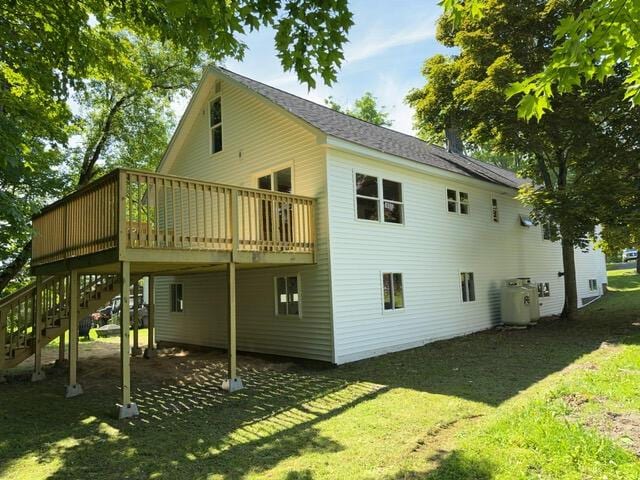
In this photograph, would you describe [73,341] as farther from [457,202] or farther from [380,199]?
[457,202]

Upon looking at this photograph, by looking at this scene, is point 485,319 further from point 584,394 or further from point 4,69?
point 4,69

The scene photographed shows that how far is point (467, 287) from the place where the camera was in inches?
566

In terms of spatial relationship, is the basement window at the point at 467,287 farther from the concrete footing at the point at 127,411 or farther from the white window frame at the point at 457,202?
the concrete footing at the point at 127,411

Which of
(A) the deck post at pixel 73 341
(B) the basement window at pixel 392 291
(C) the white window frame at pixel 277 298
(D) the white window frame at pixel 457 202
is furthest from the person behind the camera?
(D) the white window frame at pixel 457 202

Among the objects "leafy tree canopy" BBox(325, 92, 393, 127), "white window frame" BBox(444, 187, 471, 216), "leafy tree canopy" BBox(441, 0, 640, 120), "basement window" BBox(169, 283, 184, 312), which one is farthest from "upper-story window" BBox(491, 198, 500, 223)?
"leafy tree canopy" BBox(325, 92, 393, 127)

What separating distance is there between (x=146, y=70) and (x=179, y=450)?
1723 cm

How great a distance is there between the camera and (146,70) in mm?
18625

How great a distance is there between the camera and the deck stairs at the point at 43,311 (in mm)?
9469

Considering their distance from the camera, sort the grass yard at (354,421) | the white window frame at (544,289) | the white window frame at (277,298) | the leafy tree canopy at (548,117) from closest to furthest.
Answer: the grass yard at (354,421) < the white window frame at (277,298) < the leafy tree canopy at (548,117) < the white window frame at (544,289)

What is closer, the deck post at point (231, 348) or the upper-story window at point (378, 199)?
the deck post at point (231, 348)

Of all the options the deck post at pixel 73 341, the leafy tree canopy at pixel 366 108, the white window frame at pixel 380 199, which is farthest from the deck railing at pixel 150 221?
the leafy tree canopy at pixel 366 108

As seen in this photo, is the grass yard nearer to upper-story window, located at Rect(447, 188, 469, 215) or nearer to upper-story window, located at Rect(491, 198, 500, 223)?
upper-story window, located at Rect(447, 188, 469, 215)

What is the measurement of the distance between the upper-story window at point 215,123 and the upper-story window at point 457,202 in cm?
727

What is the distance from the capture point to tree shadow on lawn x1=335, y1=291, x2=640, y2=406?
7746 millimetres
